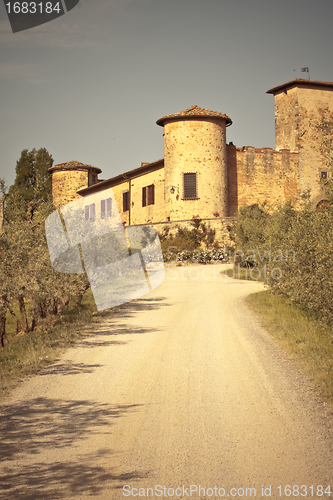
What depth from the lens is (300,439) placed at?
13.3ft

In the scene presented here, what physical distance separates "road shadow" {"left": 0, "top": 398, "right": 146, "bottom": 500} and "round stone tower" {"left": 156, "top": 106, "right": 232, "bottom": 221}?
28.5 meters

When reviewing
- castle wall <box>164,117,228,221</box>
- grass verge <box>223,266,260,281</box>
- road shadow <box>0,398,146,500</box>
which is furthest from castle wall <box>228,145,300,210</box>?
road shadow <box>0,398,146,500</box>

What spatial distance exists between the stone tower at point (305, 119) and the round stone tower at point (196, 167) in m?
7.22

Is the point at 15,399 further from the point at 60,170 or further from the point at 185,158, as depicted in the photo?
the point at 60,170

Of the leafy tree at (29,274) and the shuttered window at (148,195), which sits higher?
Answer: the shuttered window at (148,195)

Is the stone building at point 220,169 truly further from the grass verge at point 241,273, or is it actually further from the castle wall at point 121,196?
the grass verge at point 241,273

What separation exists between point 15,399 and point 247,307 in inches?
312

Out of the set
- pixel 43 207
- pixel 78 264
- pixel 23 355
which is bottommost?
pixel 23 355

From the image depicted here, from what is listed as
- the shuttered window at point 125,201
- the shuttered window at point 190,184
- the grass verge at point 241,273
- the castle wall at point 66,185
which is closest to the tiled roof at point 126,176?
the castle wall at point 66,185

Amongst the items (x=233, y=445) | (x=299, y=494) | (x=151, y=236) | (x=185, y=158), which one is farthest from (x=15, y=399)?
(x=185, y=158)

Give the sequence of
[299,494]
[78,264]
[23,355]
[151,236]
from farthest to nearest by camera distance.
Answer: [151,236] → [78,264] → [23,355] → [299,494]

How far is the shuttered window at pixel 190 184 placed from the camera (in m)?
33.3

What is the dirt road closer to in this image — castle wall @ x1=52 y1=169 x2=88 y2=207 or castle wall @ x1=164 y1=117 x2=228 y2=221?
castle wall @ x1=164 y1=117 x2=228 y2=221

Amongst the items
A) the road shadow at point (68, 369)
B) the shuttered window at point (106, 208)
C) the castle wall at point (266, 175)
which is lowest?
the road shadow at point (68, 369)
